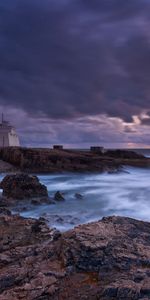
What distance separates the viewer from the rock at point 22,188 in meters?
18.1

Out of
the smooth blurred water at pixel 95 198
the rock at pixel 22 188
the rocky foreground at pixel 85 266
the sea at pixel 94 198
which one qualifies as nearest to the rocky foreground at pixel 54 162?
the sea at pixel 94 198

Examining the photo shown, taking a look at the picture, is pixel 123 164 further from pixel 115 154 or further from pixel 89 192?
pixel 89 192

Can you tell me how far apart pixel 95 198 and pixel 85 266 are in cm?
1456

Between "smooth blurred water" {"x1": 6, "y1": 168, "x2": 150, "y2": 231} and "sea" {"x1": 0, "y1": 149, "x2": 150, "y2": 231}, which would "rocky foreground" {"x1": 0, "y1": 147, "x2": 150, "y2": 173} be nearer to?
"sea" {"x1": 0, "y1": 149, "x2": 150, "y2": 231}

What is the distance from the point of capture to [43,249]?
6.56 metres

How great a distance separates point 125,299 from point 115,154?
129ft

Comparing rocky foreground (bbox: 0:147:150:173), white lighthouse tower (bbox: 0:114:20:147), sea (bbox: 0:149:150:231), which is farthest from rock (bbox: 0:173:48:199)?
white lighthouse tower (bbox: 0:114:20:147)

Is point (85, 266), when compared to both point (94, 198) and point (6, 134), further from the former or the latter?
point (6, 134)

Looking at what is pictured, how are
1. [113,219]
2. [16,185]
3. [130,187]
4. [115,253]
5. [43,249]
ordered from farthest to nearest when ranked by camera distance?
1. [130,187]
2. [16,185]
3. [113,219]
4. [43,249]
5. [115,253]

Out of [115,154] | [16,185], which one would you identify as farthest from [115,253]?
[115,154]

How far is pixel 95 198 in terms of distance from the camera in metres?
20.2

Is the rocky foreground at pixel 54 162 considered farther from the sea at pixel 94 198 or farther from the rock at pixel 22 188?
the rock at pixel 22 188

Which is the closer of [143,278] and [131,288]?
[131,288]

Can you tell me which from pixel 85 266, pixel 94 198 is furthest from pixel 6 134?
pixel 85 266
